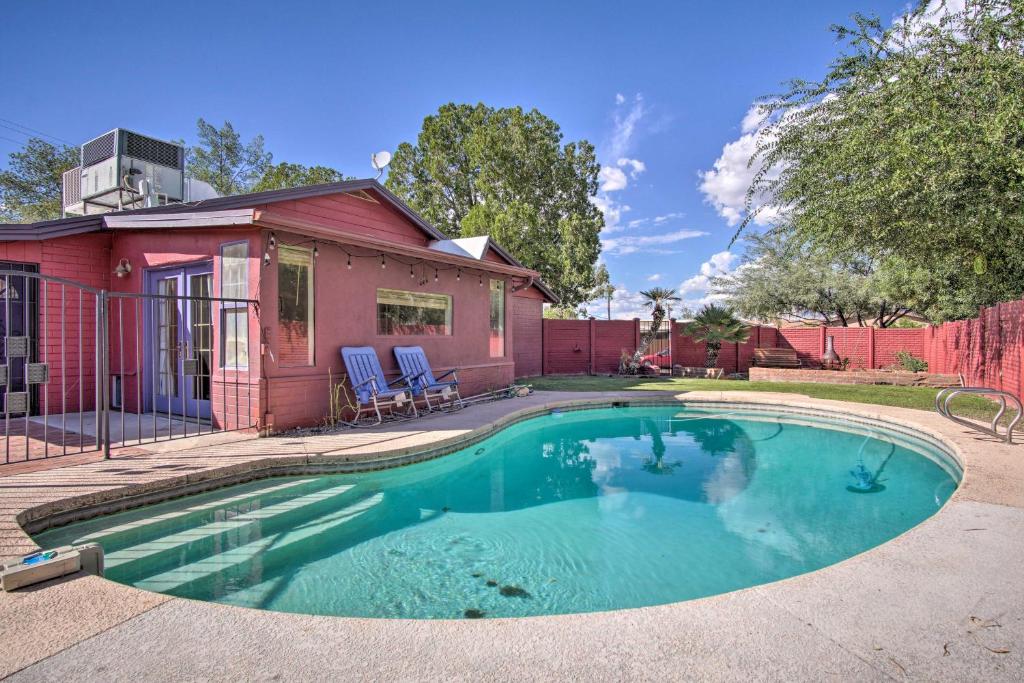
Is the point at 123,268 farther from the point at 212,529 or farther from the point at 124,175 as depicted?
the point at 212,529

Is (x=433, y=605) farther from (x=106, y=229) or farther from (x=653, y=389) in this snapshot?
(x=653, y=389)

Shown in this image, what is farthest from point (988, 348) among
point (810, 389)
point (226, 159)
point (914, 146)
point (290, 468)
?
point (226, 159)

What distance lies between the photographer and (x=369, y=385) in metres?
7.54

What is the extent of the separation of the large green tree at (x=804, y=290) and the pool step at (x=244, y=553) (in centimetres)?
1795

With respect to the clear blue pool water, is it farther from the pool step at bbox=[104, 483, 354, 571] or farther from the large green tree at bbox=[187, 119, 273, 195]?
the large green tree at bbox=[187, 119, 273, 195]

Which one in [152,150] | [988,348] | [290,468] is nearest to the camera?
[290,468]

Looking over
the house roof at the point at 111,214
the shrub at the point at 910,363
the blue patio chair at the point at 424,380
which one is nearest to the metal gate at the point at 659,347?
the shrub at the point at 910,363

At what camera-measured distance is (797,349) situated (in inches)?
697

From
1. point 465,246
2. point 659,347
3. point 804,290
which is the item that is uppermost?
point 465,246

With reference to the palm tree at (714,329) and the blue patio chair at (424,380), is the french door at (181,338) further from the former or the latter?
the palm tree at (714,329)

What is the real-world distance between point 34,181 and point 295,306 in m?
23.3

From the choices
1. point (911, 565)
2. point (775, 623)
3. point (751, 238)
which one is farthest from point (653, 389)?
point (751, 238)

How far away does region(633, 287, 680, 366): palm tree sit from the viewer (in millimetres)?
17328

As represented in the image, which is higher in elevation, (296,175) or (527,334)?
(296,175)
